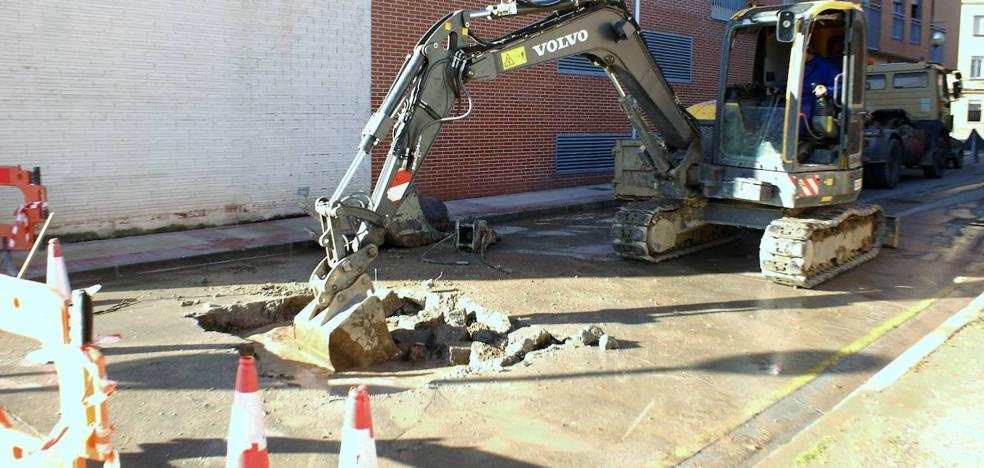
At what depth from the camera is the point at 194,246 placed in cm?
987

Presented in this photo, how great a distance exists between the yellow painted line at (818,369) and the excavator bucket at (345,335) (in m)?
2.65

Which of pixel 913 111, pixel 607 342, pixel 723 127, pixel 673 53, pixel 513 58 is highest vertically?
pixel 673 53

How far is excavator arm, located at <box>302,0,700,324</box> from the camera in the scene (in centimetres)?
588

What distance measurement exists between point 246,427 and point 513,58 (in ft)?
15.7

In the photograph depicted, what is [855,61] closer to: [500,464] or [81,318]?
[500,464]

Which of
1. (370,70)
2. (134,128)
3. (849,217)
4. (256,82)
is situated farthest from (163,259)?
(849,217)

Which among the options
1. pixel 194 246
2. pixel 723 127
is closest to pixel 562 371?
pixel 723 127

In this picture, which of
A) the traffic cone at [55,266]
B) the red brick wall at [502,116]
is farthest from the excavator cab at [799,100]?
the traffic cone at [55,266]

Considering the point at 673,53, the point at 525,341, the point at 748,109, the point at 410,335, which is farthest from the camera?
the point at 673,53

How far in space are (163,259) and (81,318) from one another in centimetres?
664

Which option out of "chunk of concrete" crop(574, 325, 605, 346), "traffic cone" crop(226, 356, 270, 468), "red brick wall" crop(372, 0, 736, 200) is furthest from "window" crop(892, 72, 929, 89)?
"traffic cone" crop(226, 356, 270, 468)

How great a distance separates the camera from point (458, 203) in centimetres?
1418

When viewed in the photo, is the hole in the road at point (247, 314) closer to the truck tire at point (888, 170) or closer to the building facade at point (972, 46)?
the truck tire at point (888, 170)

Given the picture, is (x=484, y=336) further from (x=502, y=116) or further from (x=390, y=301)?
(x=502, y=116)
